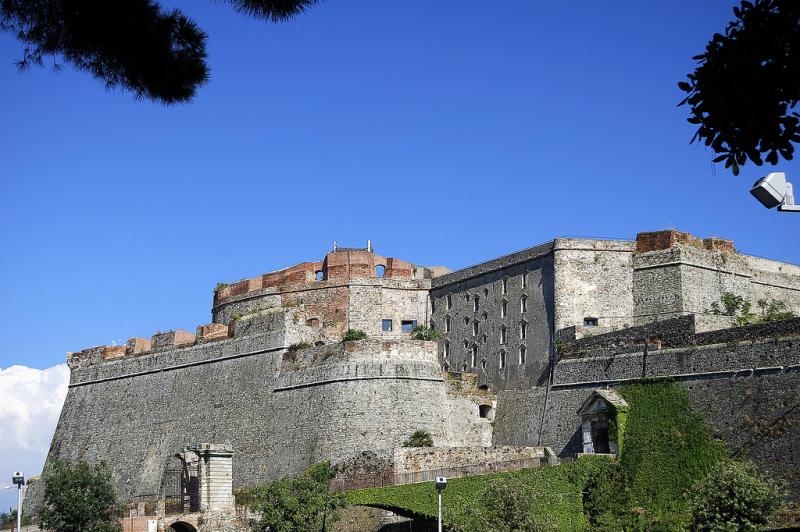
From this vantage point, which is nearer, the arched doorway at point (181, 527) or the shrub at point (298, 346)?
the arched doorway at point (181, 527)

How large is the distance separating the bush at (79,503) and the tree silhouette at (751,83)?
33.5 m

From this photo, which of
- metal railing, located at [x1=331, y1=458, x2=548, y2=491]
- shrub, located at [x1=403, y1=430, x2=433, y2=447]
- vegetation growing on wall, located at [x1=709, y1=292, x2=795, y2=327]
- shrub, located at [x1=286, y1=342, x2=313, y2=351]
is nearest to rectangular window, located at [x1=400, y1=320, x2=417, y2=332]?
shrub, located at [x1=286, y1=342, x2=313, y2=351]

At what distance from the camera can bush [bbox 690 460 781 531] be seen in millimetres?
29484

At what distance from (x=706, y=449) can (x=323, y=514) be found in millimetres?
12695

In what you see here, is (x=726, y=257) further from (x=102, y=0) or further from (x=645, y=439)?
Answer: (x=102, y=0)

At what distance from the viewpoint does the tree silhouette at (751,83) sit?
39.5 ft

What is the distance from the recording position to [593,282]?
46625 millimetres

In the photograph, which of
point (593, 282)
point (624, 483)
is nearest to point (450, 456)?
point (624, 483)

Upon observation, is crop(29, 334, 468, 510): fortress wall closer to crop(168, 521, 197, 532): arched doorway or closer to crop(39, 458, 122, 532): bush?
crop(168, 521, 197, 532): arched doorway

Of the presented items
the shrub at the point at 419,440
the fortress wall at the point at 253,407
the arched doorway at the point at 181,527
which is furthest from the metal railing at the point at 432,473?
the arched doorway at the point at 181,527

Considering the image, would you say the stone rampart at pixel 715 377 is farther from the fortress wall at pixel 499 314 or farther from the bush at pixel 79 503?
the bush at pixel 79 503

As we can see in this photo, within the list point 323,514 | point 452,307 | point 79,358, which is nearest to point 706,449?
point 323,514

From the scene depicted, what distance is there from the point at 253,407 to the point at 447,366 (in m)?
9.73

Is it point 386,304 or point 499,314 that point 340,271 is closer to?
point 386,304
